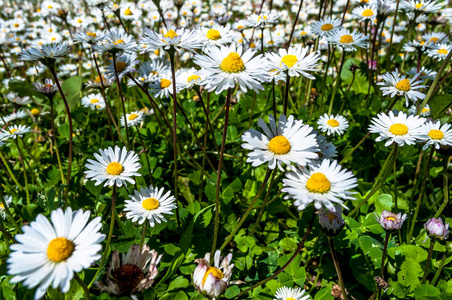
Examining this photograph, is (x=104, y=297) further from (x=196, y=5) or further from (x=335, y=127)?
(x=196, y=5)

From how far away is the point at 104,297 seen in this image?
45.6 inches

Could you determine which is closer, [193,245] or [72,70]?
[193,245]

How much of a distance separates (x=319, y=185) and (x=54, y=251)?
2.56 feet

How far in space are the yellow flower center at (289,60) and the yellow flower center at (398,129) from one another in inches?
19.1

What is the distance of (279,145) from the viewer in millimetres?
1170

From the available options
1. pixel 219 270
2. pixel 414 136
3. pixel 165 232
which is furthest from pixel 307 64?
pixel 165 232

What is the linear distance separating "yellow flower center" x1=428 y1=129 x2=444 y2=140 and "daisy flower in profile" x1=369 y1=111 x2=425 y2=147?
60 millimetres

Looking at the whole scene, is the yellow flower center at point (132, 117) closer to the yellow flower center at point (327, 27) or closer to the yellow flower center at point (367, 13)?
the yellow flower center at point (327, 27)

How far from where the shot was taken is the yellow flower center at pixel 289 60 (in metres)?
1.45

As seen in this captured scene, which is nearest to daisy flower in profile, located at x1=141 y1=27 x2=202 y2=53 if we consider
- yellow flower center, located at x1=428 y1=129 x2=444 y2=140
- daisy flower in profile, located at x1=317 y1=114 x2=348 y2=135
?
daisy flower in profile, located at x1=317 y1=114 x2=348 y2=135

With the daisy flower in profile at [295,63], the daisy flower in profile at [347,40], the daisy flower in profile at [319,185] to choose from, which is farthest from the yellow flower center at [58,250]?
the daisy flower in profile at [347,40]

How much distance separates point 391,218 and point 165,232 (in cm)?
104

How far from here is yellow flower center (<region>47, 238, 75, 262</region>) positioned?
912 millimetres

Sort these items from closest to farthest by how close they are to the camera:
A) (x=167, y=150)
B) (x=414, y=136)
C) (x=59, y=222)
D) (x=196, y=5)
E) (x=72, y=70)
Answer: (x=59, y=222)
(x=414, y=136)
(x=167, y=150)
(x=72, y=70)
(x=196, y=5)
